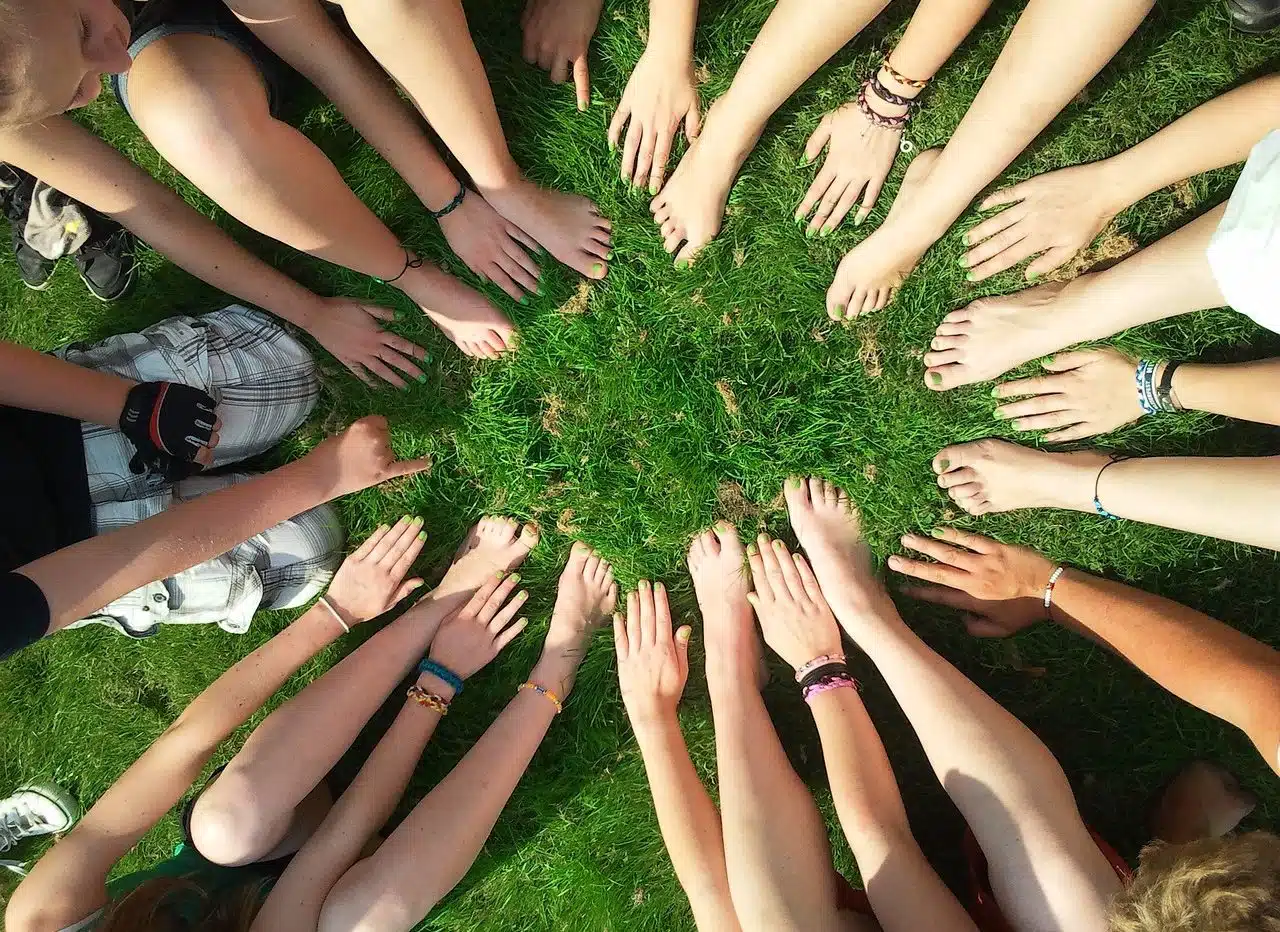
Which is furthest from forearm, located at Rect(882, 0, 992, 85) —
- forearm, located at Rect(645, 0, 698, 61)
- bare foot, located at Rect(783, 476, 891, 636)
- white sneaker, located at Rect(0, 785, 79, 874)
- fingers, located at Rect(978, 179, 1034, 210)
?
white sneaker, located at Rect(0, 785, 79, 874)

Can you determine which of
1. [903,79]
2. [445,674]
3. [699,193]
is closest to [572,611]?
[445,674]

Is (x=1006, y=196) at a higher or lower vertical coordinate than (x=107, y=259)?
higher

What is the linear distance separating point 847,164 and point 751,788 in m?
1.68

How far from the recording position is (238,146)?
1.77 m

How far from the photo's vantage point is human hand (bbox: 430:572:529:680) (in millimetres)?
2438

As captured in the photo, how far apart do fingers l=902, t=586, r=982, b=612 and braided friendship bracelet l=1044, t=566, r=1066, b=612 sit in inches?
6.9

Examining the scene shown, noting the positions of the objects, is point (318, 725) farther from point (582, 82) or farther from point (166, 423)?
point (582, 82)

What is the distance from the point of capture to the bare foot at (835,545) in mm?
2285

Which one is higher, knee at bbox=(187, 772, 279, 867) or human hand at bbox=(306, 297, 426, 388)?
human hand at bbox=(306, 297, 426, 388)

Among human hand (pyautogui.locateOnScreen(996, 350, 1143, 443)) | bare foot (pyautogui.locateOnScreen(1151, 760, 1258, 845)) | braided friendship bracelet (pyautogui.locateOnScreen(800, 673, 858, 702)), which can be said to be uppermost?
human hand (pyautogui.locateOnScreen(996, 350, 1143, 443))

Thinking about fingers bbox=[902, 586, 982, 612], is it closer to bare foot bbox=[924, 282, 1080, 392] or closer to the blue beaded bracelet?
bare foot bbox=[924, 282, 1080, 392]

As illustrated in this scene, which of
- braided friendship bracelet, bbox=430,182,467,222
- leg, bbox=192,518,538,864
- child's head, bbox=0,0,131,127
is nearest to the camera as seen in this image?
child's head, bbox=0,0,131,127

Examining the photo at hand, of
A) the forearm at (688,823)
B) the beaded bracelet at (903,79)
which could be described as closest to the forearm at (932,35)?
the beaded bracelet at (903,79)

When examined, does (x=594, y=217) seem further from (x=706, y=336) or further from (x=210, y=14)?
(x=210, y=14)
